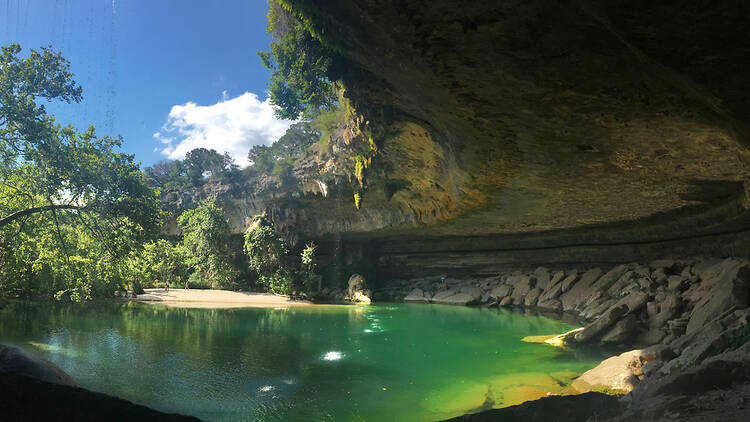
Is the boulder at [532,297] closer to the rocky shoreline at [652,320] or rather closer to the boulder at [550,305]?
the rocky shoreline at [652,320]

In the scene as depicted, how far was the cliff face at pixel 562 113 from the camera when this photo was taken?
4125 mm

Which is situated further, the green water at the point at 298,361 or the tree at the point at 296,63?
the tree at the point at 296,63

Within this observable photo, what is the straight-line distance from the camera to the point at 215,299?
69.7ft

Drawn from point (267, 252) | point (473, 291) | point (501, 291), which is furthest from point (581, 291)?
point (267, 252)

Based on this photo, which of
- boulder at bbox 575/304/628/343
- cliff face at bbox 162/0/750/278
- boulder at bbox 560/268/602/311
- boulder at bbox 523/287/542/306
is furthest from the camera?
boulder at bbox 523/287/542/306

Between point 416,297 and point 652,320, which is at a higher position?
point 652,320

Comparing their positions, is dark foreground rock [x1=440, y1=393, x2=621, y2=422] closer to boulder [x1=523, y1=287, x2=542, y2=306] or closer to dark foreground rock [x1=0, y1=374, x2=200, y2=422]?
dark foreground rock [x1=0, y1=374, x2=200, y2=422]

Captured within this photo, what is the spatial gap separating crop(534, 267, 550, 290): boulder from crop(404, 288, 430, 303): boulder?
6.38 metres

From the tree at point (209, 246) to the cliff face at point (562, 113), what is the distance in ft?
45.2

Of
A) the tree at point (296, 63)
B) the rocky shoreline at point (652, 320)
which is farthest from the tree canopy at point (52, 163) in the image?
the rocky shoreline at point (652, 320)

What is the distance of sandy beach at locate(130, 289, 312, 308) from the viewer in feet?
64.2

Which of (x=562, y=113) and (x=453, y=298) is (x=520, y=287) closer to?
(x=453, y=298)

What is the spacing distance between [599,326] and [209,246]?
22.2 meters

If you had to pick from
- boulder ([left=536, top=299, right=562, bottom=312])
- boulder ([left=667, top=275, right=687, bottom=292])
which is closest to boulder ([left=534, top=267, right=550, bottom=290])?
boulder ([left=536, top=299, right=562, bottom=312])
